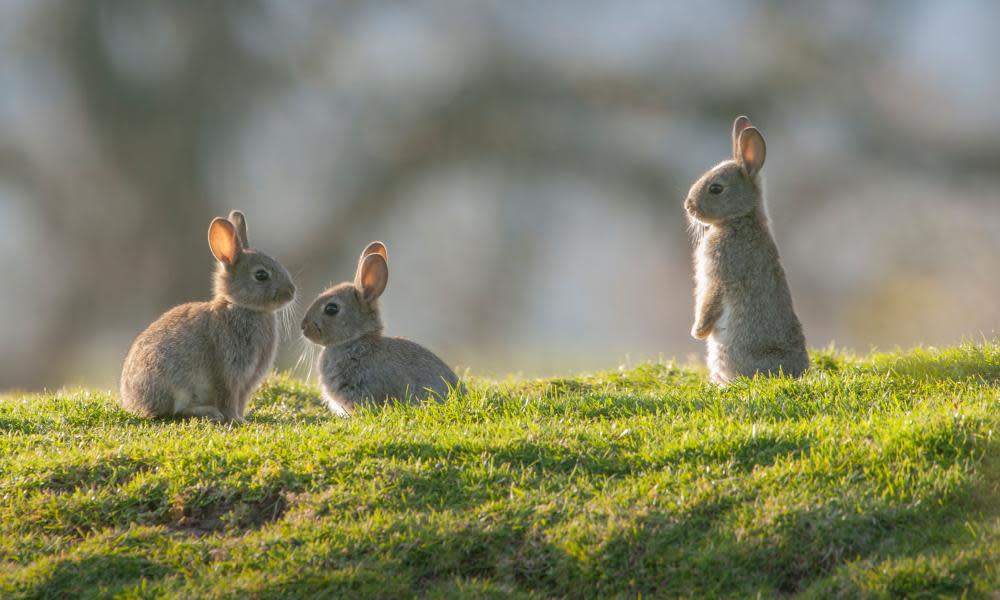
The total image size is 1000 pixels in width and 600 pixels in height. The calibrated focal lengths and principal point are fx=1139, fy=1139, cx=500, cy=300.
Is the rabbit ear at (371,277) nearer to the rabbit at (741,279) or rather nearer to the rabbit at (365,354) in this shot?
the rabbit at (365,354)

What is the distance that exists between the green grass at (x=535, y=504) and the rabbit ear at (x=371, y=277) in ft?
5.93

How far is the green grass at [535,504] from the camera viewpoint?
19.6 feet

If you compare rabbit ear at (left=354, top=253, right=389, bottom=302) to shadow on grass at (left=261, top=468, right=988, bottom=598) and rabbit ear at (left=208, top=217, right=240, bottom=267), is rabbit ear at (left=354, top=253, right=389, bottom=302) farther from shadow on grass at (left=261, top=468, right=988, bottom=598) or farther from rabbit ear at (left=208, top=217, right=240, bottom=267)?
shadow on grass at (left=261, top=468, right=988, bottom=598)

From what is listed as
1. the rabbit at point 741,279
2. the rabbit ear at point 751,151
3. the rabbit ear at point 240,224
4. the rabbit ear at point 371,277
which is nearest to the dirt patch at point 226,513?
the rabbit ear at point 371,277

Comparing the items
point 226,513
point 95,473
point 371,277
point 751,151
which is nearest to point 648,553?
point 226,513

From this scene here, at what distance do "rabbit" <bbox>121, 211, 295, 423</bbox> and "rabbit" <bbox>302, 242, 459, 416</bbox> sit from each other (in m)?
0.44

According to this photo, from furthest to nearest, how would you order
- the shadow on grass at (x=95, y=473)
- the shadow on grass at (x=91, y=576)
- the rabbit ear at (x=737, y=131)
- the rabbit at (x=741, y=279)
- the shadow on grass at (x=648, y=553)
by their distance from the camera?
the rabbit ear at (x=737, y=131)
the rabbit at (x=741, y=279)
the shadow on grass at (x=95, y=473)
the shadow on grass at (x=91, y=576)
the shadow on grass at (x=648, y=553)

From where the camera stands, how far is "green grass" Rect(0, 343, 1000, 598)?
598 cm

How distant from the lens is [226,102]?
19.0m

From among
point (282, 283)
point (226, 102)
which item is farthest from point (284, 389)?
point (226, 102)

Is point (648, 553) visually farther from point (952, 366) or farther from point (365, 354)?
point (952, 366)

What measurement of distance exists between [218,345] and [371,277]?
4.78 feet

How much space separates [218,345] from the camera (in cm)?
964

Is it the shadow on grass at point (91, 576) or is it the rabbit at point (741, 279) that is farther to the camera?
the rabbit at point (741, 279)
